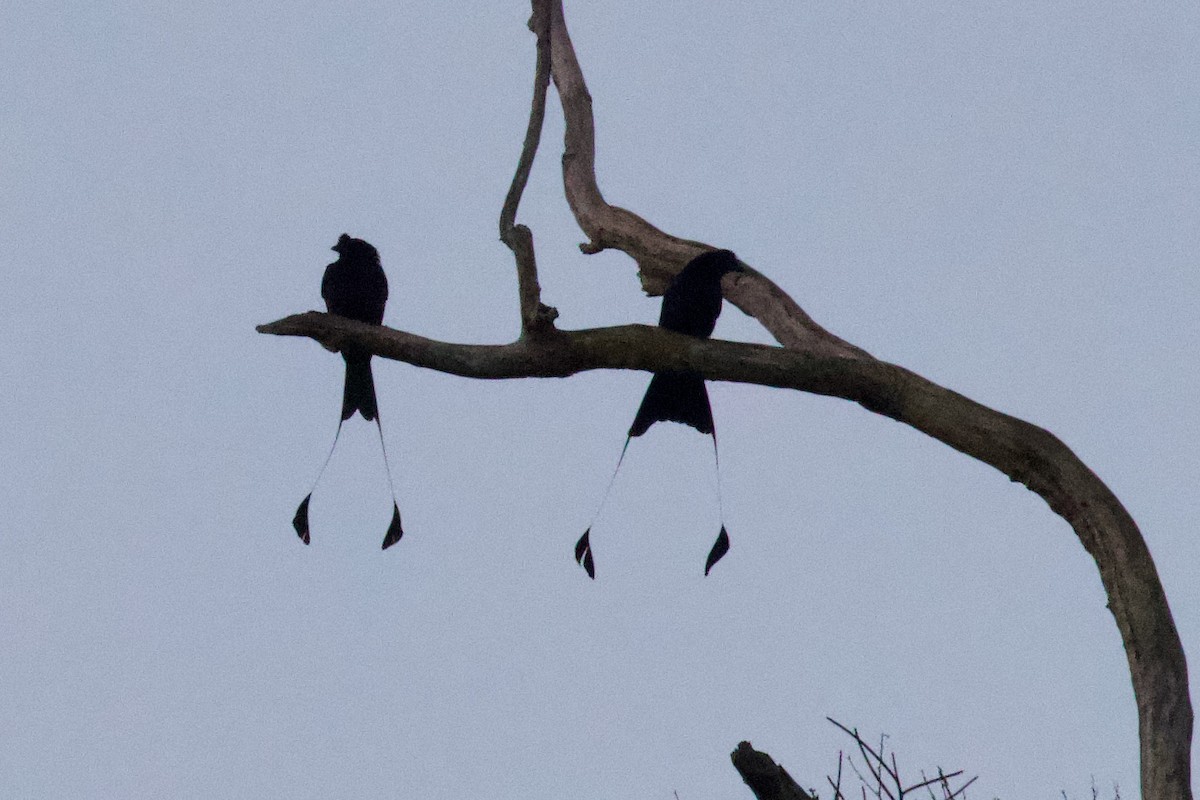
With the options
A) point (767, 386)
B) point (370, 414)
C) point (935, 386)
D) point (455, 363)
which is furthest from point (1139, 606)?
point (370, 414)

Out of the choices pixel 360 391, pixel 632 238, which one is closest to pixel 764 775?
pixel 360 391

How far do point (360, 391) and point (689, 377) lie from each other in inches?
39.3

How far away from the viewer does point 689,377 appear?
403cm

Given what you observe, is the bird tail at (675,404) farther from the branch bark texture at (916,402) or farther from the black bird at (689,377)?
the branch bark texture at (916,402)

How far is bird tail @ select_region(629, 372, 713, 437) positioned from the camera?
4059 mm

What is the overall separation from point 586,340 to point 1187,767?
1.65 meters

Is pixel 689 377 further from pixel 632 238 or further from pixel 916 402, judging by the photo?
pixel 632 238

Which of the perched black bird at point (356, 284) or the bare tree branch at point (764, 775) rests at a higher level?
the perched black bird at point (356, 284)

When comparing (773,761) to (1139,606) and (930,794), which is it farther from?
(1139,606)

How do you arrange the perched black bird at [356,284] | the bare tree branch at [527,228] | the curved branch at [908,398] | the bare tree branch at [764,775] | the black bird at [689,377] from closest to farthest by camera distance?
the bare tree branch at [764,775]
the curved branch at [908,398]
the bare tree branch at [527,228]
the black bird at [689,377]
the perched black bird at [356,284]

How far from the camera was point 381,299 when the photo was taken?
483 cm

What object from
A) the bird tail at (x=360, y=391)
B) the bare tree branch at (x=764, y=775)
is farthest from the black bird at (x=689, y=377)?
the bare tree branch at (x=764, y=775)

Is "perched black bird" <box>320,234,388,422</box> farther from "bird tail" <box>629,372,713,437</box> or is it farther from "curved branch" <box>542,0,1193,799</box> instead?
"curved branch" <box>542,0,1193,799</box>

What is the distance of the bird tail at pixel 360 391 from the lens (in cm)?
430
